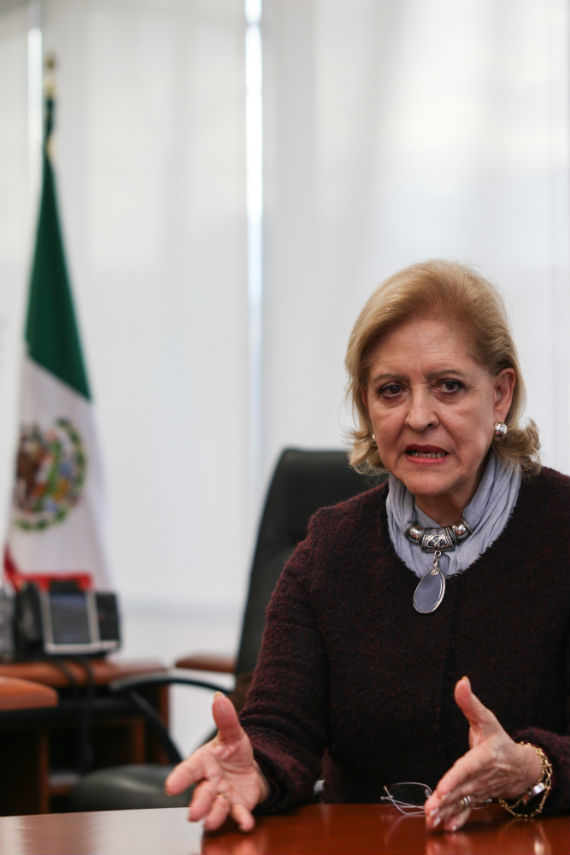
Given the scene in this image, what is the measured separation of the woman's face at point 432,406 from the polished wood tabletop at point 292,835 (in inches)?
16.8

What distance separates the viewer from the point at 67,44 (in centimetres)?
442

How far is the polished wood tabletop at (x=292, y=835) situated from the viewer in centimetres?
102

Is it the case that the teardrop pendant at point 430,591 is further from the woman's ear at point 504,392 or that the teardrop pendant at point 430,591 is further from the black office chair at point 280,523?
the black office chair at point 280,523

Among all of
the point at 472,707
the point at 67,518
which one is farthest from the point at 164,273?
the point at 472,707

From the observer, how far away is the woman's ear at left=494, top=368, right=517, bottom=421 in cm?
149

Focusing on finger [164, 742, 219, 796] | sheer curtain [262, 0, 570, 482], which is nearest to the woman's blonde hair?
finger [164, 742, 219, 796]

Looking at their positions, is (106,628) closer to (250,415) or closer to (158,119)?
(250,415)

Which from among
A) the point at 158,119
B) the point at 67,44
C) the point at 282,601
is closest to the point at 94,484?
the point at 158,119

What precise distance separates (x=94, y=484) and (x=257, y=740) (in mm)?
2352

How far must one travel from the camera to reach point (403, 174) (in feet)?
10.7

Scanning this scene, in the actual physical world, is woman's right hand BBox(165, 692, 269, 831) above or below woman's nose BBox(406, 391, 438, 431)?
below

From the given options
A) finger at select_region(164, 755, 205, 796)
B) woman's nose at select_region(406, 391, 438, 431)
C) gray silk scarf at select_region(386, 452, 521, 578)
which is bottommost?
finger at select_region(164, 755, 205, 796)

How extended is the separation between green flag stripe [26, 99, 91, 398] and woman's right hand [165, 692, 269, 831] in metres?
2.55

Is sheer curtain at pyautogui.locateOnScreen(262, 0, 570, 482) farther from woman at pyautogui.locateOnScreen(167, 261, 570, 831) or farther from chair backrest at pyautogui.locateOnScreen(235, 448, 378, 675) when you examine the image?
Result: woman at pyautogui.locateOnScreen(167, 261, 570, 831)
